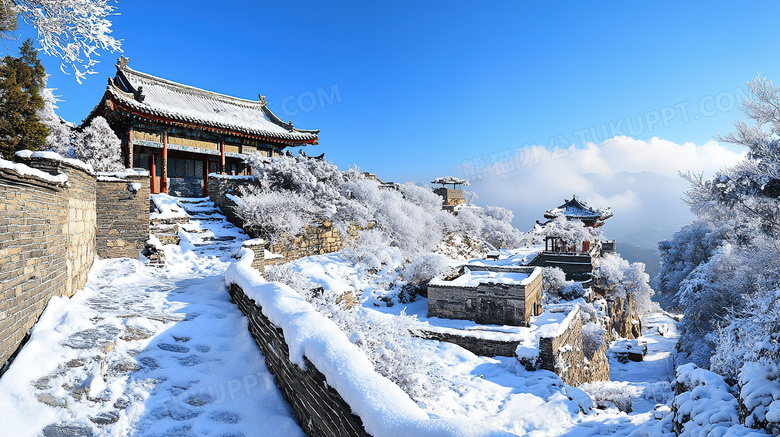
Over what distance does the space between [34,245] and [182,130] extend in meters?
14.6

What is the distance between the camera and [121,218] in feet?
27.8

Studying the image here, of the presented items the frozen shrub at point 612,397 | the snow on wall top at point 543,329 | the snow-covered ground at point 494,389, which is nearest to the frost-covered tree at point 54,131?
the snow-covered ground at point 494,389

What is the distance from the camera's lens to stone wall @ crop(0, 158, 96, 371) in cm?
345

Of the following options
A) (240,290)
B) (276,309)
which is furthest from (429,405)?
(240,290)

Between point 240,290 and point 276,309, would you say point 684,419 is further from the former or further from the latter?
point 240,290

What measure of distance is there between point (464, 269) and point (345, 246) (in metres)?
5.28

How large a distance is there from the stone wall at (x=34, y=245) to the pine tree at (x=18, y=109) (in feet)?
30.1

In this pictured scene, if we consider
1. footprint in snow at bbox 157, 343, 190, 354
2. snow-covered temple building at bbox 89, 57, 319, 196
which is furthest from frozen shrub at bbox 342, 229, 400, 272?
snow-covered temple building at bbox 89, 57, 319, 196

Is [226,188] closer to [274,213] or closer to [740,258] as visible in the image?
A: [274,213]

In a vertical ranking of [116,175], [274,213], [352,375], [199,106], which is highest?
[199,106]

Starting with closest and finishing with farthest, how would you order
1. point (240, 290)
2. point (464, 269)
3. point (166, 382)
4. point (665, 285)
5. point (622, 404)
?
point (166, 382) → point (240, 290) → point (622, 404) → point (464, 269) → point (665, 285)

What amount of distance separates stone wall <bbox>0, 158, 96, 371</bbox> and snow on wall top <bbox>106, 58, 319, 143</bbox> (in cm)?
1130

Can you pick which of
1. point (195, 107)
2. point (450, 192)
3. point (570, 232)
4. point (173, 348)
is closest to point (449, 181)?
point (450, 192)

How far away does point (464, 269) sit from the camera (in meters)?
15.4
